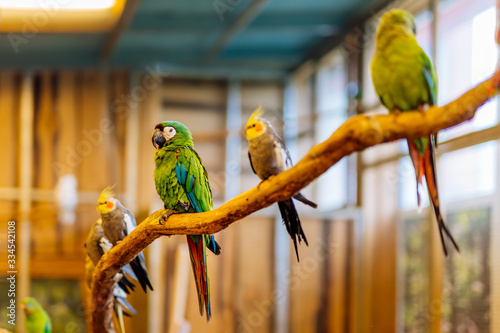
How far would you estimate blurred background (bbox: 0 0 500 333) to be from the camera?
453 centimetres

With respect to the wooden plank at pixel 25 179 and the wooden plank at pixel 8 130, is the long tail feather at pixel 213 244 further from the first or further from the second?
the wooden plank at pixel 8 130

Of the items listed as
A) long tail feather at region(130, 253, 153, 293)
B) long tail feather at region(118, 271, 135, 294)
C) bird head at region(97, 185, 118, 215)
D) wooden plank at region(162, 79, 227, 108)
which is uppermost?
wooden plank at region(162, 79, 227, 108)

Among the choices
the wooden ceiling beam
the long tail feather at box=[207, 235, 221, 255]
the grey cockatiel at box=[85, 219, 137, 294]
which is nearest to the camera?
the long tail feather at box=[207, 235, 221, 255]

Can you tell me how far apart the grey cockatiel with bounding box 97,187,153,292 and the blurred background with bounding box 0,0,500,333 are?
2.42 meters

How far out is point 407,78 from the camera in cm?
174

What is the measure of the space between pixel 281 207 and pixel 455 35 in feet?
10.9

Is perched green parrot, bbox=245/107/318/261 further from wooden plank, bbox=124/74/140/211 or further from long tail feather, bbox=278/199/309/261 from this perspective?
wooden plank, bbox=124/74/140/211

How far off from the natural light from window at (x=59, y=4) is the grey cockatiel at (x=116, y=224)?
134 inches

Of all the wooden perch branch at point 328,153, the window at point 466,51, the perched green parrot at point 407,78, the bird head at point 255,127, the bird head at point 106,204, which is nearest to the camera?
the wooden perch branch at point 328,153

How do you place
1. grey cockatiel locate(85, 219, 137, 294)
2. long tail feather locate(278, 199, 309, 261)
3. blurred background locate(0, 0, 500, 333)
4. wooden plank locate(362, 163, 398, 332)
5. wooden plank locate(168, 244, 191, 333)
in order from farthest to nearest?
wooden plank locate(362, 163, 398, 332), wooden plank locate(168, 244, 191, 333), blurred background locate(0, 0, 500, 333), grey cockatiel locate(85, 219, 137, 294), long tail feather locate(278, 199, 309, 261)

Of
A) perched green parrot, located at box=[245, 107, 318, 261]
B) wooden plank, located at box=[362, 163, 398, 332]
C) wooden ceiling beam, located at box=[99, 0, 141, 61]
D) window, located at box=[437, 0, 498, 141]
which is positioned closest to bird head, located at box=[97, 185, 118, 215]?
perched green parrot, located at box=[245, 107, 318, 261]

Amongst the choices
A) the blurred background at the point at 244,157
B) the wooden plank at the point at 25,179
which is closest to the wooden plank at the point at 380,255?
the blurred background at the point at 244,157

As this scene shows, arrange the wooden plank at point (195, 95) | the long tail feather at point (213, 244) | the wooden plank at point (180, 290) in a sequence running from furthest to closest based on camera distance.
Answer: the wooden plank at point (195, 95)
the wooden plank at point (180, 290)
the long tail feather at point (213, 244)

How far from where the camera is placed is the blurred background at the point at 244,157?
453 cm
